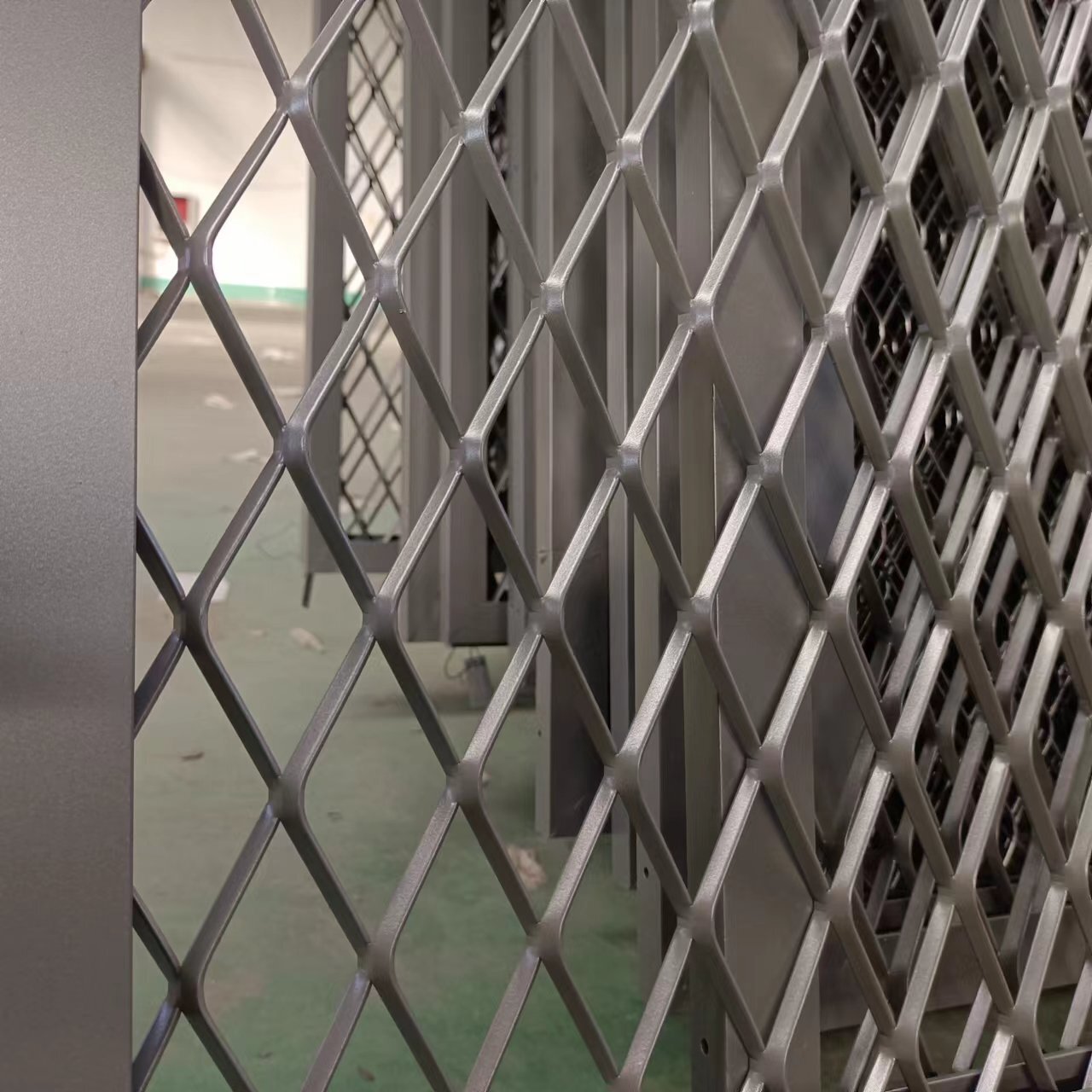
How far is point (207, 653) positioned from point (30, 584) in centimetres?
8

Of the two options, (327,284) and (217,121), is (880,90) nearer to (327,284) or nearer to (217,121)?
(327,284)

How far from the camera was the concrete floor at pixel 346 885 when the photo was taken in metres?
0.72

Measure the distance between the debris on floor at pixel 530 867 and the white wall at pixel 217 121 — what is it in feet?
8.50

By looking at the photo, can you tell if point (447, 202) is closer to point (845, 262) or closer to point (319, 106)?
point (319, 106)

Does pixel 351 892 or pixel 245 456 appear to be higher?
pixel 245 456

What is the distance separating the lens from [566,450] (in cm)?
89

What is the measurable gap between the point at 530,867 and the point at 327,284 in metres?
0.97

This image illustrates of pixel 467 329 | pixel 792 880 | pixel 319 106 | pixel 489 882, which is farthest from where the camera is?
pixel 319 106

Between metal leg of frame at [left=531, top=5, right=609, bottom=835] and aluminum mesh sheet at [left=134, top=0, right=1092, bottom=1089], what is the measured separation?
264mm

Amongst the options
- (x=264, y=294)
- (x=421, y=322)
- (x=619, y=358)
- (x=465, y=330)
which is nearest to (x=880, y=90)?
(x=619, y=358)

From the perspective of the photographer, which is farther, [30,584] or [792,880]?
[792,880]

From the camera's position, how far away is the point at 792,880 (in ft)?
1.74

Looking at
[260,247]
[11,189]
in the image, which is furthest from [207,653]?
[260,247]

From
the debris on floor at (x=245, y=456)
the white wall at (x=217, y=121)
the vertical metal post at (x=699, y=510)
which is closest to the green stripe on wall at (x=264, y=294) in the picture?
the white wall at (x=217, y=121)
